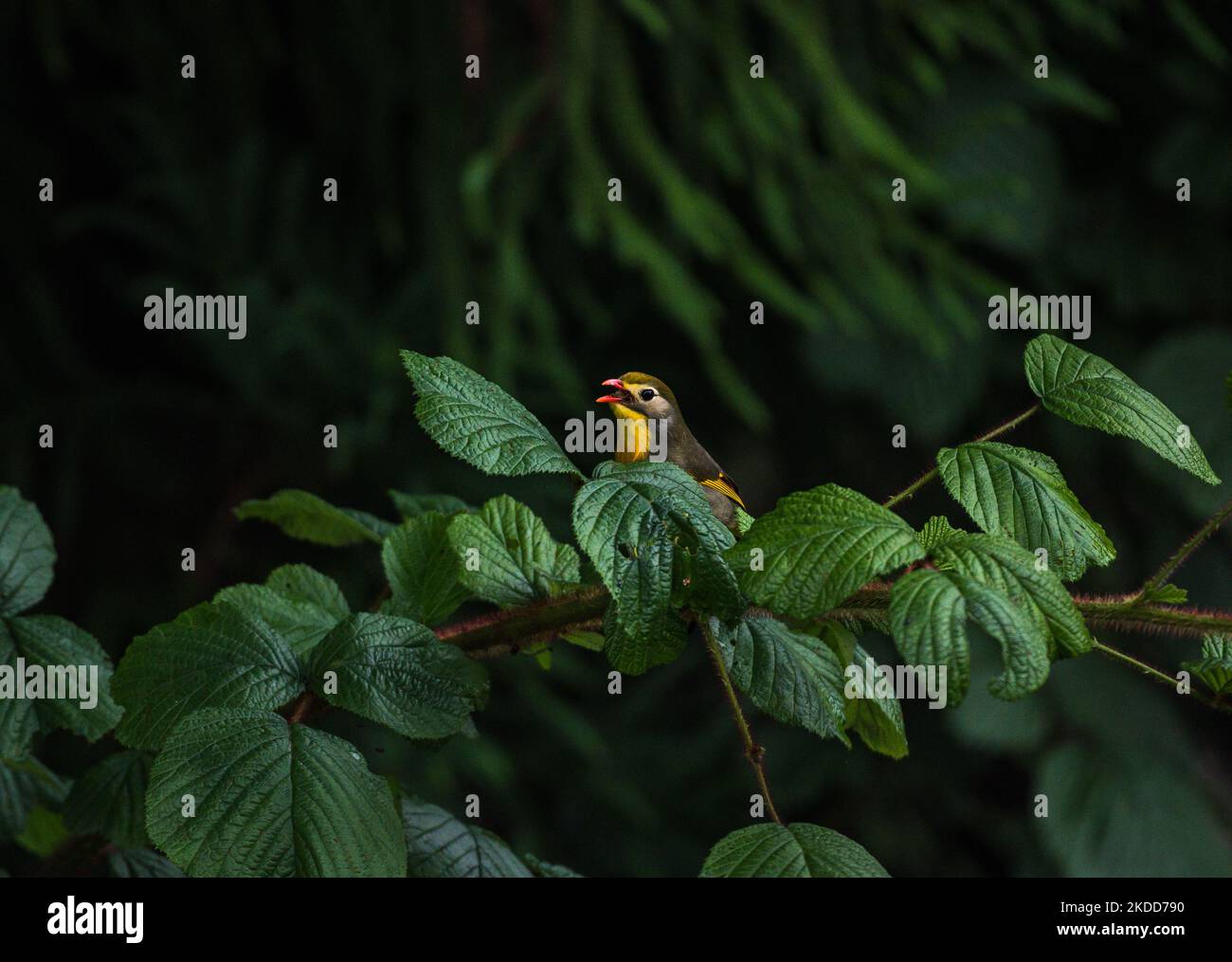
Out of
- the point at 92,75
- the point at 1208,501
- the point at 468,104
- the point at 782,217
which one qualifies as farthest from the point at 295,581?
the point at 92,75

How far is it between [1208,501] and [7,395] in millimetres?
2621

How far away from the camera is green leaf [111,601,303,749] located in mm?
605

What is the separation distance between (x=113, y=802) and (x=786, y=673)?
371mm

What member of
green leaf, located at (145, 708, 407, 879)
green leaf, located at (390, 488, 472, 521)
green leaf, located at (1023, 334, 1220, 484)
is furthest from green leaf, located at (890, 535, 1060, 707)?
green leaf, located at (390, 488, 472, 521)

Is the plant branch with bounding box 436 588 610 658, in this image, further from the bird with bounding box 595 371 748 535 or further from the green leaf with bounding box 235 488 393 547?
the bird with bounding box 595 371 748 535

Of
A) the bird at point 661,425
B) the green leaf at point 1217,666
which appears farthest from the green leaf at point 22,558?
the green leaf at point 1217,666

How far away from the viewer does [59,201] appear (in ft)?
10.4

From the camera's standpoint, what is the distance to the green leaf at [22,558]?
721mm

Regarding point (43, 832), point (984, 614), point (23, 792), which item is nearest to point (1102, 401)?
point (984, 614)

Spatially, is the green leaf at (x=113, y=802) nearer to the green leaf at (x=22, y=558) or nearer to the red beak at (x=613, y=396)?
the green leaf at (x=22, y=558)

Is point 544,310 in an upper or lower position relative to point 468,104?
lower

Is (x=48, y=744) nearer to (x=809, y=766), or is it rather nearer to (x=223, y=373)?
(x=223, y=373)

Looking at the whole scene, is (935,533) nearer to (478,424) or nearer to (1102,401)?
(1102,401)

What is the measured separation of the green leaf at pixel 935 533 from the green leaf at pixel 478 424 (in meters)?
0.17
